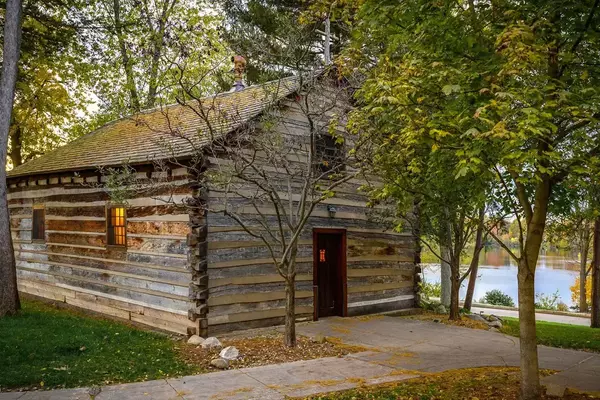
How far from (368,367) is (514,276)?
44173mm

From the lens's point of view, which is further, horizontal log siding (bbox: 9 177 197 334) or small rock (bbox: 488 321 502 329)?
small rock (bbox: 488 321 502 329)

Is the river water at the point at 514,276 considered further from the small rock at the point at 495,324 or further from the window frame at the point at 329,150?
the window frame at the point at 329,150

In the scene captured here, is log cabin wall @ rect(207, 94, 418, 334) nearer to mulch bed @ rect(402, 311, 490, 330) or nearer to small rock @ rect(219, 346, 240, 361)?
mulch bed @ rect(402, 311, 490, 330)

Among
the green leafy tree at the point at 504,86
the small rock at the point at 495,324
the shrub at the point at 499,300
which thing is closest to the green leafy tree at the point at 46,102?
the green leafy tree at the point at 504,86

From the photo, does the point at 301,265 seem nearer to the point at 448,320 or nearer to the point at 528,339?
the point at 448,320

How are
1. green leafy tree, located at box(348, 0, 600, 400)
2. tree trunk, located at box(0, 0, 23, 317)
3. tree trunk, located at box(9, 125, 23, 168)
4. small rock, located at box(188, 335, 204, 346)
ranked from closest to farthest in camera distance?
green leafy tree, located at box(348, 0, 600, 400) → small rock, located at box(188, 335, 204, 346) → tree trunk, located at box(0, 0, 23, 317) → tree trunk, located at box(9, 125, 23, 168)

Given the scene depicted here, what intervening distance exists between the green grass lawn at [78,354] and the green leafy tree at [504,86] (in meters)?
4.81

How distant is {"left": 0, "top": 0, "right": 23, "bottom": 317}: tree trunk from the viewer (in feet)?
34.1

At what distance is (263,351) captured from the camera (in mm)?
Answer: 8109

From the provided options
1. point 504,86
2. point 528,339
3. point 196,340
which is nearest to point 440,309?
point 196,340

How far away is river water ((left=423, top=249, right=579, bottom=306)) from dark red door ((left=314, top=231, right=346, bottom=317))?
54.9 feet

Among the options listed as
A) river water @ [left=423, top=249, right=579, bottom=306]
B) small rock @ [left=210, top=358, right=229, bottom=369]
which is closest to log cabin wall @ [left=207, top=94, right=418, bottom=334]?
small rock @ [left=210, top=358, right=229, bottom=369]

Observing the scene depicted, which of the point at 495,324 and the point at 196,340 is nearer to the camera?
the point at 196,340

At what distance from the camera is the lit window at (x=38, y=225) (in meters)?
14.3
